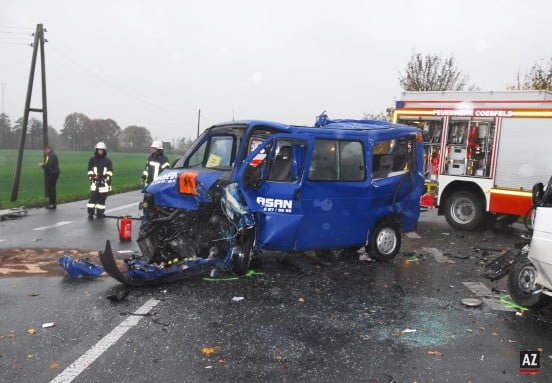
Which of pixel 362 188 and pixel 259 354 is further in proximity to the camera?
pixel 362 188

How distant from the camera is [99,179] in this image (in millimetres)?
11922

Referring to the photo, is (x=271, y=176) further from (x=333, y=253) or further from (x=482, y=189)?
(x=482, y=189)

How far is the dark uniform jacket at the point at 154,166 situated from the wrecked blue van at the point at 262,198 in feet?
12.2

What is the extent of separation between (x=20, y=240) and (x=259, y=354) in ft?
21.7

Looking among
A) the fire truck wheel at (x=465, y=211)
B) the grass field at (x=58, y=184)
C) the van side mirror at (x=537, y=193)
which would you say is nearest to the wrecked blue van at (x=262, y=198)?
the van side mirror at (x=537, y=193)

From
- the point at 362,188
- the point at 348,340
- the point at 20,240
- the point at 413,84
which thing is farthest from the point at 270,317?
the point at 413,84

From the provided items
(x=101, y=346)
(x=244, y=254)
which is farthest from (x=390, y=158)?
(x=101, y=346)

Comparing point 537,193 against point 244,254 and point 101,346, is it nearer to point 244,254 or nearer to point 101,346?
point 244,254

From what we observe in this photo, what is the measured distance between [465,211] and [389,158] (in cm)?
427

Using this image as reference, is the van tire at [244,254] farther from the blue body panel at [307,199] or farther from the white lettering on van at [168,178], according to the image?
the white lettering on van at [168,178]

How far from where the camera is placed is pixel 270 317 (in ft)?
16.6

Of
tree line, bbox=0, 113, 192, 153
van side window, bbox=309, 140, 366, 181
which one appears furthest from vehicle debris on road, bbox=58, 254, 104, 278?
tree line, bbox=0, 113, 192, 153

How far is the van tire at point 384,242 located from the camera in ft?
25.0

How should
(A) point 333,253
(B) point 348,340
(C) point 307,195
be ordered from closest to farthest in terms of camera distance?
(B) point 348,340 → (C) point 307,195 → (A) point 333,253
